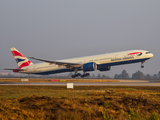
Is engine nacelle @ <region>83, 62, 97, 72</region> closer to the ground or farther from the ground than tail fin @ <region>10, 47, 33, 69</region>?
closer to the ground

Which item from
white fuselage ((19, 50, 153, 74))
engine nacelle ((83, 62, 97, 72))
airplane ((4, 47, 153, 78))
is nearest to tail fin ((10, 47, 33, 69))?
airplane ((4, 47, 153, 78))

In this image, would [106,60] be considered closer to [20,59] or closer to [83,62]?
[83,62]

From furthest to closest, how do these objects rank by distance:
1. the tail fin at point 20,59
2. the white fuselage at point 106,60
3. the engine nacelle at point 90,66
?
the tail fin at point 20,59 < the engine nacelle at point 90,66 < the white fuselage at point 106,60

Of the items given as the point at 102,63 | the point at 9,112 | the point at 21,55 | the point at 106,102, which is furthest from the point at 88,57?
the point at 9,112

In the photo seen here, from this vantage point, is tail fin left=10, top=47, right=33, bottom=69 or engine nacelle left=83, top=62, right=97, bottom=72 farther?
tail fin left=10, top=47, right=33, bottom=69

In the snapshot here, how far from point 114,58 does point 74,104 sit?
124 feet

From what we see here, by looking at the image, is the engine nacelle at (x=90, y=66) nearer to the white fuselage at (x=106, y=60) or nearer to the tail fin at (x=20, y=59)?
the white fuselage at (x=106, y=60)

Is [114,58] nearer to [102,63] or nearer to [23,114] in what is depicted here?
[102,63]

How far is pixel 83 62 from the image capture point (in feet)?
183

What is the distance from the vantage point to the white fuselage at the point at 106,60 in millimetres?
48844

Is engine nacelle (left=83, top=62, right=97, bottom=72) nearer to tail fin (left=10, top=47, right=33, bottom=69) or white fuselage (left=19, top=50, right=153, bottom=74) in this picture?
white fuselage (left=19, top=50, right=153, bottom=74)

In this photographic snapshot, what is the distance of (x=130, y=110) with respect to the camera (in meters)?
12.5

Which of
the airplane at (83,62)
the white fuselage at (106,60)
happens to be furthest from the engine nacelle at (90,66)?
the white fuselage at (106,60)

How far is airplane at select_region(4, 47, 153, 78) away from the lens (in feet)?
161
